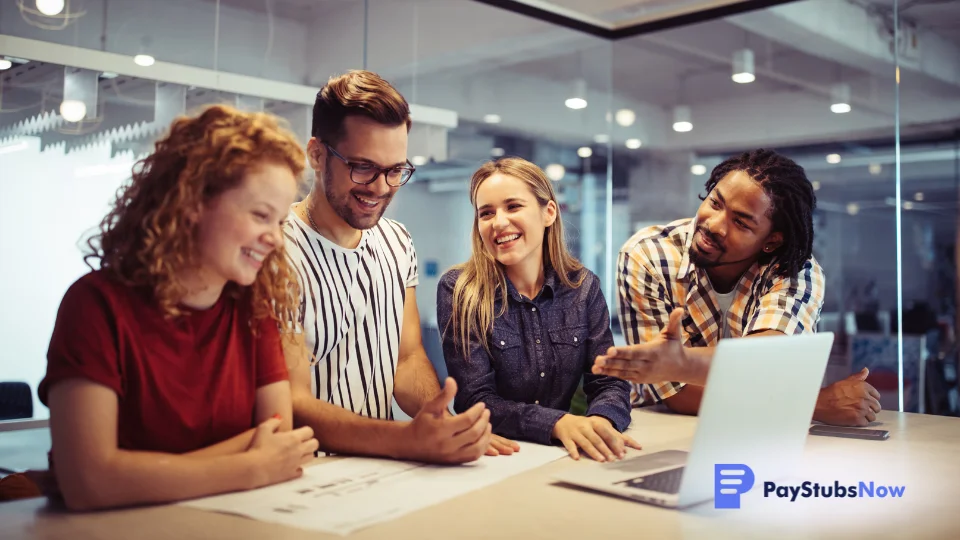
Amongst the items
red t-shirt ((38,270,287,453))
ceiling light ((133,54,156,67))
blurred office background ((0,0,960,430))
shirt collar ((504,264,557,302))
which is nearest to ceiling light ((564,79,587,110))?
blurred office background ((0,0,960,430))

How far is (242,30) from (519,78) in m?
1.80

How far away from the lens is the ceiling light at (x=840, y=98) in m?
4.30

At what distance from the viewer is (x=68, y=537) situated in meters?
1.03

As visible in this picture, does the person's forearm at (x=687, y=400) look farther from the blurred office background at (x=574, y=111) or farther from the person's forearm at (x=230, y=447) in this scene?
the blurred office background at (x=574, y=111)

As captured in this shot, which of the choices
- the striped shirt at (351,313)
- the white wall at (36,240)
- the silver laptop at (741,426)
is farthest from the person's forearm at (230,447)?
the white wall at (36,240)

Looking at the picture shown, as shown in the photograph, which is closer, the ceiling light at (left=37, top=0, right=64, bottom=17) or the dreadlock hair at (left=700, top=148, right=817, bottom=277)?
the dreadlock hair at (left=700, top=148, right=817, bottom=277)

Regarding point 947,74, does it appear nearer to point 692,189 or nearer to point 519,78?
point 692,189

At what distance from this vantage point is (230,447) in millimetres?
1307

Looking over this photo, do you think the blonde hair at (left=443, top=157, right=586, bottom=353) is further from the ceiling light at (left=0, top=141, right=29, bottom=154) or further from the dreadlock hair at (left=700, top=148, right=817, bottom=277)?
the ceiling light at (left=0, top=141, right=29, bottom=154)

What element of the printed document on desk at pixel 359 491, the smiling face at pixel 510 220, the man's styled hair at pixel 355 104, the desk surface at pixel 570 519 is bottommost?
the desk surface at pixel 570 519

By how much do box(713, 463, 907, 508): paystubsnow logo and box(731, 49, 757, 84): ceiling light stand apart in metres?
3.63

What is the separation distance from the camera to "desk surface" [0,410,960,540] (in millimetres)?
1066

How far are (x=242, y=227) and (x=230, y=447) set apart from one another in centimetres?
35

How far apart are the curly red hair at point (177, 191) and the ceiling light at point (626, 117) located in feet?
13.4
